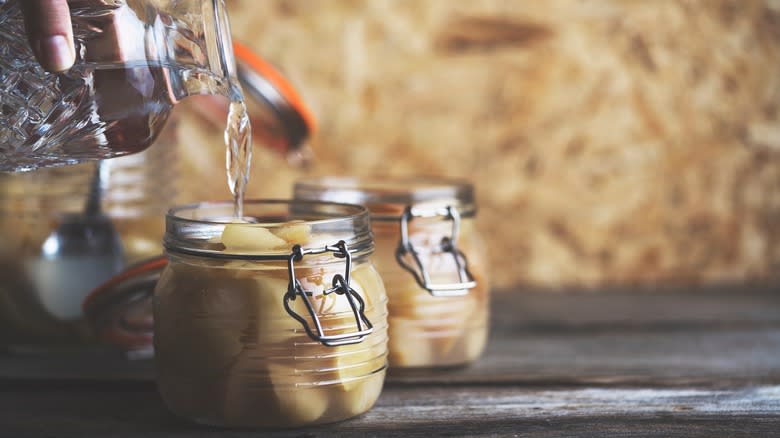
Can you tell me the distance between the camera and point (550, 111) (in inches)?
49.2

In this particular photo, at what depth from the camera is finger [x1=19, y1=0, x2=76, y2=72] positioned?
57cm

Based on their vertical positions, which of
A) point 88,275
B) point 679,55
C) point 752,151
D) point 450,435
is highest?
point 679,55

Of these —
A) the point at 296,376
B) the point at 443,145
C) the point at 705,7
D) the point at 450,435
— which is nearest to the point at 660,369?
the point at 450,435

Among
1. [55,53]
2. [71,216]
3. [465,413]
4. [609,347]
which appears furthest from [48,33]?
[609,347]

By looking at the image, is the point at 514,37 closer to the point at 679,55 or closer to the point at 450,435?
the point at 679,55

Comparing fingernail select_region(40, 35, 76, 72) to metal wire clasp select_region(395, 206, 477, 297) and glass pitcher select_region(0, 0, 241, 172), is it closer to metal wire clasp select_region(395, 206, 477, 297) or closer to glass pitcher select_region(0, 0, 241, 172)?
glass pitcher select_region(0, 0, 241, 172)

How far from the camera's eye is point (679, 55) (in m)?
1.24

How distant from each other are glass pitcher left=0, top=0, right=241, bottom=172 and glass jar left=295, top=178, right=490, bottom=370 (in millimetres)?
223

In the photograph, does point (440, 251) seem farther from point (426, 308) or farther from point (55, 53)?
point (55, 53)

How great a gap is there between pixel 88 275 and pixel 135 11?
0.32 metres

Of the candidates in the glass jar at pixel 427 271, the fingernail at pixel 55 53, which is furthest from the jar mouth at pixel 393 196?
the fingernail at pixel 55 53

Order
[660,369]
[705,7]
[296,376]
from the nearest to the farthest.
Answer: [296,376], [660,369], [705,7]

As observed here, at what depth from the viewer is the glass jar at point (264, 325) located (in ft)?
2.03

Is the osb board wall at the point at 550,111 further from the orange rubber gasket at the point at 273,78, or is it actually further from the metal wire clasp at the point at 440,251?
the metal wire clasp at the point at 440,251
